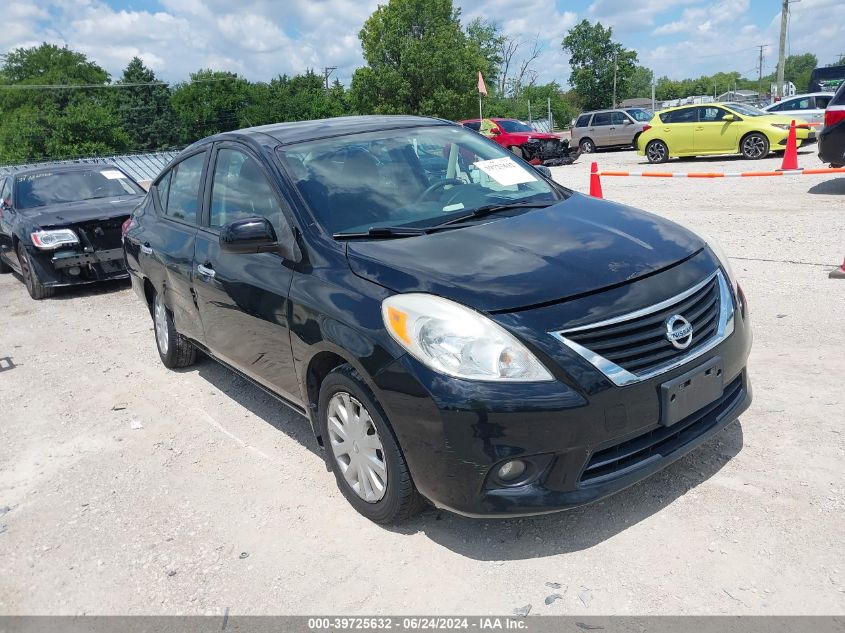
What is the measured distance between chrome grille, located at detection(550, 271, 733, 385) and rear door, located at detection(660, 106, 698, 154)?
1733 cm

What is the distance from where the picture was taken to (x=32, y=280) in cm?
898

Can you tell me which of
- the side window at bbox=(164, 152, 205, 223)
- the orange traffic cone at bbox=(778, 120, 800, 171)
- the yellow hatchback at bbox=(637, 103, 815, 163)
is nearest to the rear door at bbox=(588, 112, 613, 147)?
the yellow hatchback at bbox=(637, 103, 815, 163)

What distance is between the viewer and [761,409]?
13.1 ft

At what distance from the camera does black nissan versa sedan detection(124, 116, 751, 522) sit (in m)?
2.68

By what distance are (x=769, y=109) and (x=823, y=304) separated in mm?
19063

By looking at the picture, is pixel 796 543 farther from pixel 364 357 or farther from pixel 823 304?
pixel 823 304

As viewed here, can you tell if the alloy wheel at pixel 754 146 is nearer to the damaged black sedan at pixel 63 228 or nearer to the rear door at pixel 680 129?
the rear door at pixel 680 129

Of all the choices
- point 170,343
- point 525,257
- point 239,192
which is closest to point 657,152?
point 170,343

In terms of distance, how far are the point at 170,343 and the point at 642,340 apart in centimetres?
399

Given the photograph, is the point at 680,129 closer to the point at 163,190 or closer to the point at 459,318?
the point at 163,190

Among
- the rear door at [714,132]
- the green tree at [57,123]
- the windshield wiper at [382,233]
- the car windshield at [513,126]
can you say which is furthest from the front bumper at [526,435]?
the green tree at [57,123]

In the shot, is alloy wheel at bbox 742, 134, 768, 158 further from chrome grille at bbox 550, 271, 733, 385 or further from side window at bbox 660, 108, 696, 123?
chrome grille at bbox 550, 271, 733, 385

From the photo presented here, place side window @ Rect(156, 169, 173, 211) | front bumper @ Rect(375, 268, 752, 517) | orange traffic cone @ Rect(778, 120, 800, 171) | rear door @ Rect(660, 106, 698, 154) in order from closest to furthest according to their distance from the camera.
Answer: front bumper @ Rect(375, 268, 752, 517), side window @ Rect(156, 169, 173, 211), orange traffic cone @ Rect(778, 120, 800, 171), rear door @ Rect(660, 106, 698, 154)

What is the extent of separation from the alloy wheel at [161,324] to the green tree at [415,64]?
166ft
